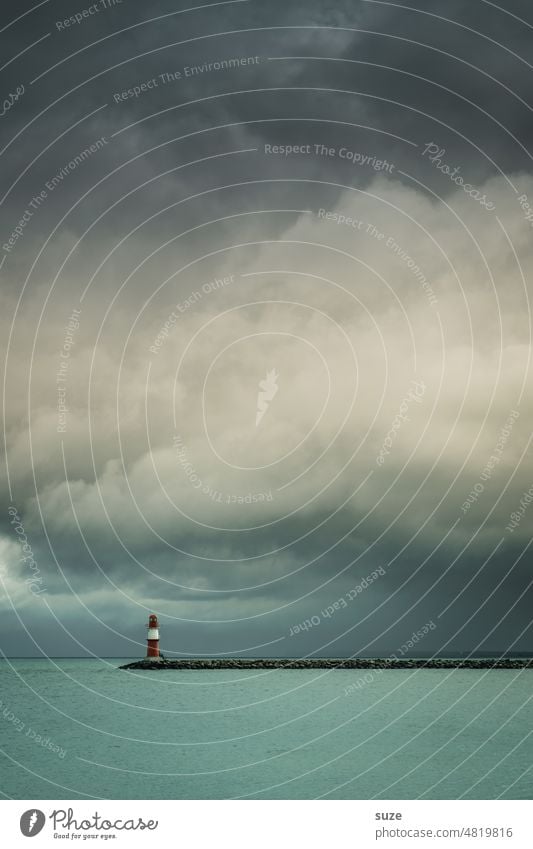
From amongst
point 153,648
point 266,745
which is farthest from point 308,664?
point 266,745

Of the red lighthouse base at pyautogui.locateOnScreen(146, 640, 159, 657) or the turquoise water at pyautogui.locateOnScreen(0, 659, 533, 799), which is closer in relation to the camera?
the turquoise water at pyautogui.locateOnScreen(0, 659, 533, 799)

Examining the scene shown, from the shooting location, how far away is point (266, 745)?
48344mm

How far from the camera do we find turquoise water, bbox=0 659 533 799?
114 ft

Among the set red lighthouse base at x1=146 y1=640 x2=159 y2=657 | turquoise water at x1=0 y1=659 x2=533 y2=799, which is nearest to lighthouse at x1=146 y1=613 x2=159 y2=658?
red lighthouse base at x1=146 y1=640 x2=159 y2=657

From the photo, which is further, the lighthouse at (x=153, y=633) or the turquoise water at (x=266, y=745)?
the lighthouse at (x=153, y=633)

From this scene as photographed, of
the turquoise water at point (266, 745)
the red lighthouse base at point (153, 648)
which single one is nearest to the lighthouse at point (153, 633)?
the red lighthouse base at point (153, 648)

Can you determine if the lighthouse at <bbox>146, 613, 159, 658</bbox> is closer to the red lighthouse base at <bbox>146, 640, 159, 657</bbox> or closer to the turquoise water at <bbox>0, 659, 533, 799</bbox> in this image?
the red lighthouse base at <bbox>146, 640, 159, 657</bbox>

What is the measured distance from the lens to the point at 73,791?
33.6 metres

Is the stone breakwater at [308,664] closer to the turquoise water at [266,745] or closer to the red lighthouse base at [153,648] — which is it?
the red lighthouse base at [153,648]

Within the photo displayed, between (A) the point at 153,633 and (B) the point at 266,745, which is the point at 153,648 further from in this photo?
(B) the point at 266,745

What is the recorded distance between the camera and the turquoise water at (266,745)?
3466cm
